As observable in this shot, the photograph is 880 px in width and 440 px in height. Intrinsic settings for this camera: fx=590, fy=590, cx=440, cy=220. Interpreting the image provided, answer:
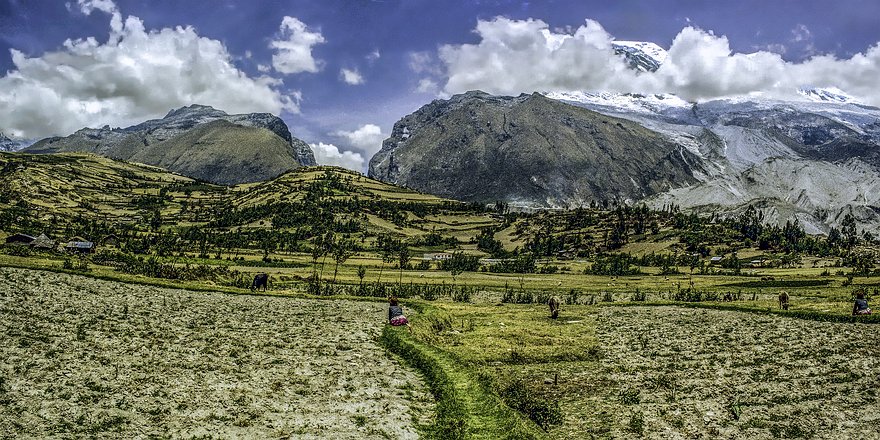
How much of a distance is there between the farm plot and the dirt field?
34.6 ft

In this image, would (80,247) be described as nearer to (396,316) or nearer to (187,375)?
(396,316)

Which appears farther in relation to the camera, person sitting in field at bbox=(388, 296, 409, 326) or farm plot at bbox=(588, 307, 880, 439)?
person sitting in field at bbox=(388, 296, 409, 326)

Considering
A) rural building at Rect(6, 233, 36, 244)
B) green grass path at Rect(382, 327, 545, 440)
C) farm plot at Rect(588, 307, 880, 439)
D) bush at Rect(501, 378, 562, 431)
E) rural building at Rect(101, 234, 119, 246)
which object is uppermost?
rural building at Rect(101, 234, 119, 246)

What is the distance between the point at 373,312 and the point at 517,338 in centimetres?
1539

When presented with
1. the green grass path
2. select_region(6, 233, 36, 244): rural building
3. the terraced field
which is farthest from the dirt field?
select_region(6, 233, 36, 244): rural building

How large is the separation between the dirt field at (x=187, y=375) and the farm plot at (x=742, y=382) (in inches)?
416

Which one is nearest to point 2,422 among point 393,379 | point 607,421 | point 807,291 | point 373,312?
point 393,379

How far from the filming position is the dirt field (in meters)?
20.6

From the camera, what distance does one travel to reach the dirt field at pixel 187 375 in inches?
813

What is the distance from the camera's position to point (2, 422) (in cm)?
1870

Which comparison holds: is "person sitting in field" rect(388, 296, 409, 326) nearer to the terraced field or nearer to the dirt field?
the dirt field

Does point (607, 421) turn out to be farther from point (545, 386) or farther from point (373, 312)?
point (373, 312)

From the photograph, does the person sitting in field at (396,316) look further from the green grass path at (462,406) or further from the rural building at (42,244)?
the rural building at (42,244)

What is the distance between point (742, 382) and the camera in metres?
30.5
